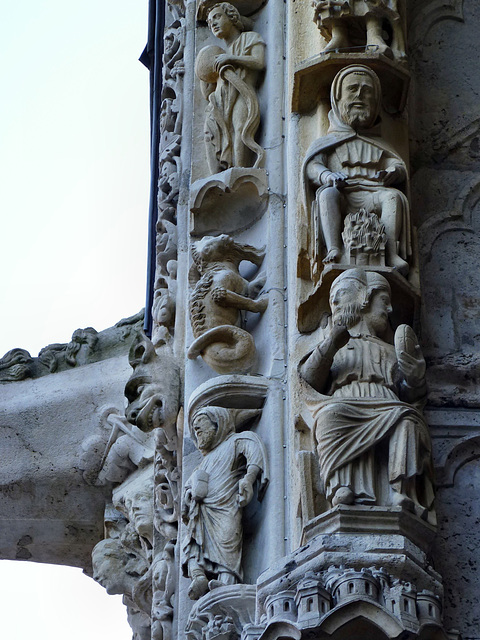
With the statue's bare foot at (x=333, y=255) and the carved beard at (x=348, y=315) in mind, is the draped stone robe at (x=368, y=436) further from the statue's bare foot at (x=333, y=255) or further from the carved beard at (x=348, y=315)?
the statue's bare foot at (x=333, y=255)

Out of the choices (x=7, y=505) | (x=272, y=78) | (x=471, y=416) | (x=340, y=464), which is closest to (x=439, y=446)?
(x=471, y=416)

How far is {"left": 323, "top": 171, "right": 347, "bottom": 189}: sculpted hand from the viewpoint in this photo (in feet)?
21.7

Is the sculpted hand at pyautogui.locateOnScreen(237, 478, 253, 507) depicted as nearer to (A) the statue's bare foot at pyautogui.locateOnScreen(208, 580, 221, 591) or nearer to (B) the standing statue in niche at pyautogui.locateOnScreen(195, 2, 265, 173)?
(A) the statue's bare foot at pyautogui.locateOnScreen(208, 580, 221, 591)

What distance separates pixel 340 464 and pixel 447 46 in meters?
2.41

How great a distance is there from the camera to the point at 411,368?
6059mm

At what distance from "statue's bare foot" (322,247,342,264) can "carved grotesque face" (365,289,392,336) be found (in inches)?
8.2

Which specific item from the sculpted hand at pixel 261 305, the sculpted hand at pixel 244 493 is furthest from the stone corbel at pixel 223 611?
the sculpted hand at pixel 261 305

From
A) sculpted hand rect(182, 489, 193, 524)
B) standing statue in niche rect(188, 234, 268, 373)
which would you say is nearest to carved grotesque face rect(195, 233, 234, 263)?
standing statue in niche rect(188, 234, 268, 373)

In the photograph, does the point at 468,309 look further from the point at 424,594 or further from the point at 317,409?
the point at 424,594

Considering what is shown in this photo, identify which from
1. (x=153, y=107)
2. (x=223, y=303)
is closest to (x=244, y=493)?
(x=223, y=303)

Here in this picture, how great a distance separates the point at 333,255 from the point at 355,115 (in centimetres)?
69

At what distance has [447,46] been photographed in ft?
25.1

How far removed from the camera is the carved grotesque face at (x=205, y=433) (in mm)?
6348

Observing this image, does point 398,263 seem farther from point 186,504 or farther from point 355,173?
point 186,504
